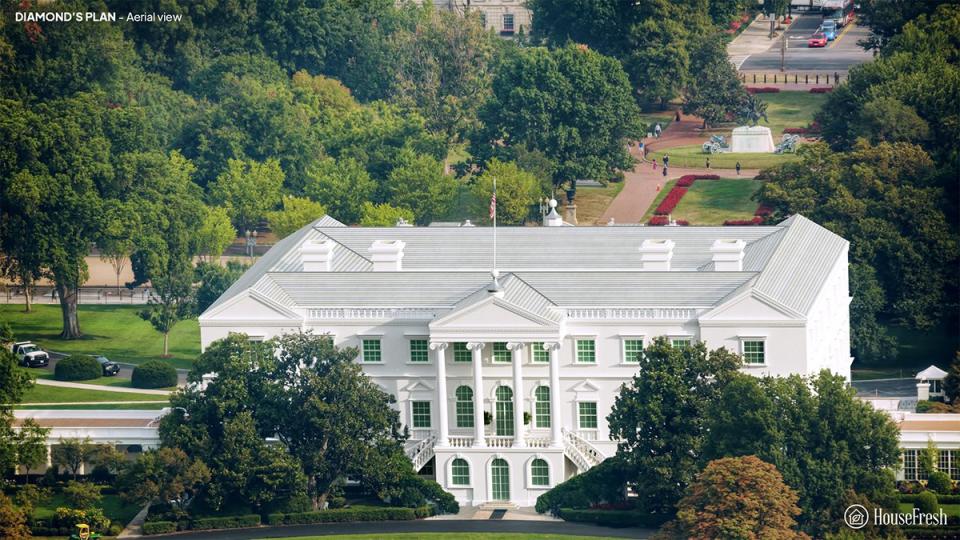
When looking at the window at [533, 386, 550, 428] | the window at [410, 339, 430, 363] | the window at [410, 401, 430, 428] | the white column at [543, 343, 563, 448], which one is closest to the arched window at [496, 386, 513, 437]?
the window at [533, 386, 550, 428]

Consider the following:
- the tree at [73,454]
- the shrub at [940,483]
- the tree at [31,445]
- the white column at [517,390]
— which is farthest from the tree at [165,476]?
the shrub at [940,483]

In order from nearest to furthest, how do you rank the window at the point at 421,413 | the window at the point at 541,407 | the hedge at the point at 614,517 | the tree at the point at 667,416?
1. the tree at the point at 667,416
2. the hedge at the point at 614,517
3. the window at the point at 541,407
4. the window at the point at 421,413

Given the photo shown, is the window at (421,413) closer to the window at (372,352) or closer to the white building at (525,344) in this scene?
the white building at (525,344)

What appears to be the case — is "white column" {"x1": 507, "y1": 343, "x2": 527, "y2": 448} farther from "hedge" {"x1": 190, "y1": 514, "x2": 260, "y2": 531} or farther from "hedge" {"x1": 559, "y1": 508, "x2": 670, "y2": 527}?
"hedge" {"x1": 190, "y1": 514, "x2": 260, "y2": 531}

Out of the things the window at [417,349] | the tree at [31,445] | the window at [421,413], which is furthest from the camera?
the window at [417,349]

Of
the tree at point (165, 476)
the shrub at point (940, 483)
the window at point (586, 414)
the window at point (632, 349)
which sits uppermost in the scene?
the window at point (632, 349)

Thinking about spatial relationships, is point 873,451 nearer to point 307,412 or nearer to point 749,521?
point 749,521
